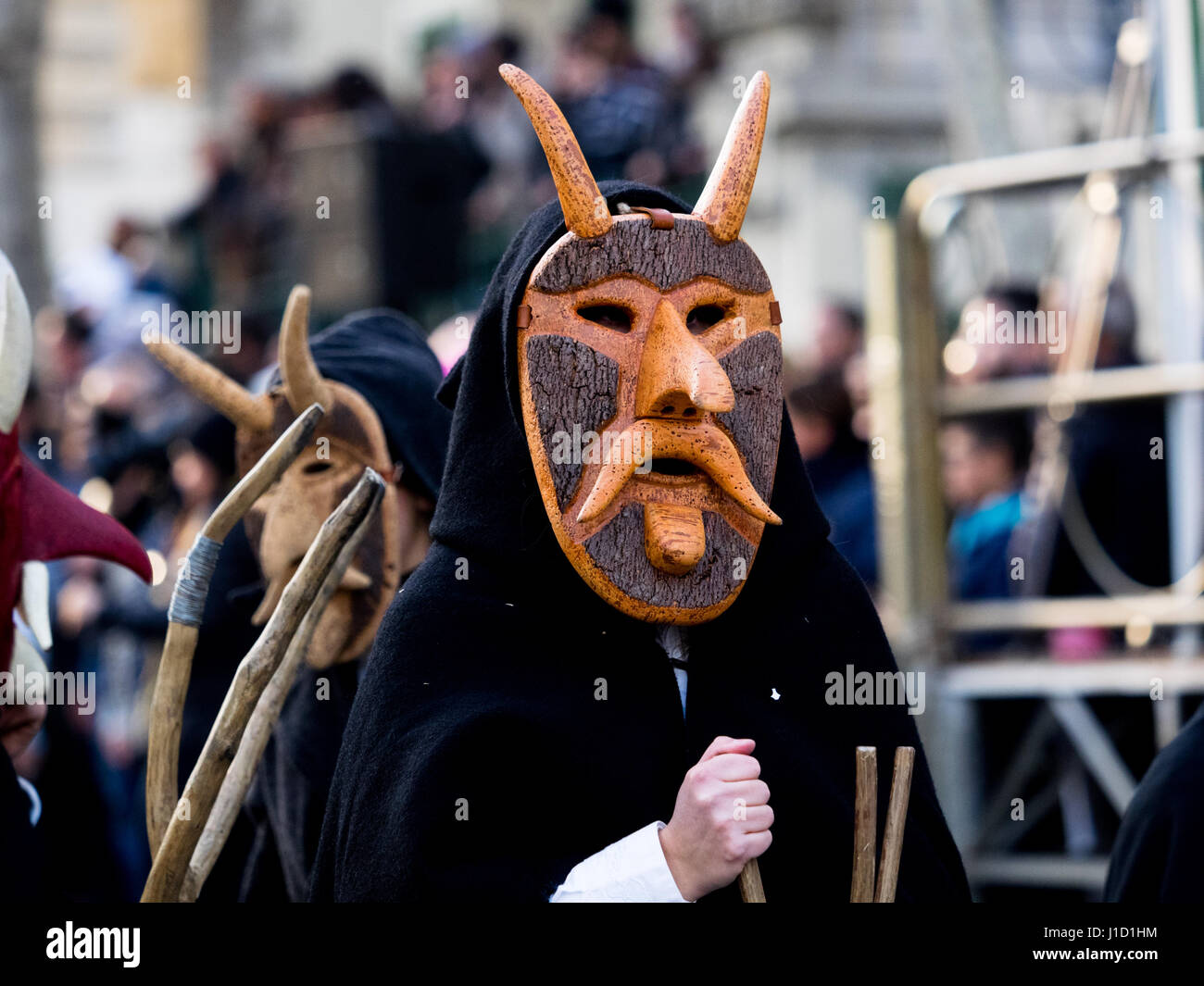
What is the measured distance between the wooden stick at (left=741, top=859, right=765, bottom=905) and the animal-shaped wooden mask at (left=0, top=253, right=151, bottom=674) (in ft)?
4.21

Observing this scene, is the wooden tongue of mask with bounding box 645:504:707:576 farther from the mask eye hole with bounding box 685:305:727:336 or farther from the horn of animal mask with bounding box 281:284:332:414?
the horn of animal mask with bounding box 281:284:332:414

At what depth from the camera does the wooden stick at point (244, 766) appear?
2842 millimetres

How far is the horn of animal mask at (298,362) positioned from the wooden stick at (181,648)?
1.75 feet

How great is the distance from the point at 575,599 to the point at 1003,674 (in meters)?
3.67

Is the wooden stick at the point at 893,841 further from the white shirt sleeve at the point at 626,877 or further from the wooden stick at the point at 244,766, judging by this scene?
the wooden stick at the point at 244,766

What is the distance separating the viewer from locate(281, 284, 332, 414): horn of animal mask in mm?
3418

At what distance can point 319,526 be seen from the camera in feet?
11.4

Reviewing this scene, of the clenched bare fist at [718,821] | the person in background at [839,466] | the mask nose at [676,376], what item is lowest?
the clenched bare fist at [718,821]

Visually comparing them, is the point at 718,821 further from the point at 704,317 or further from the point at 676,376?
the point at 704,317

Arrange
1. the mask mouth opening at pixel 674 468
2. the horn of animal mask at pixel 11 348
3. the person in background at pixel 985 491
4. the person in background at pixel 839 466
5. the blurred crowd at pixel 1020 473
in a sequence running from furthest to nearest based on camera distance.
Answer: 1. the person in background at pixel 839 466
2. the person in background at pixel 985 491
3. the blurred crowd at pixel 1020 473
4. the horn of animal mask at pixel 11 348
5. the mask mouth opening at pixel 674 468

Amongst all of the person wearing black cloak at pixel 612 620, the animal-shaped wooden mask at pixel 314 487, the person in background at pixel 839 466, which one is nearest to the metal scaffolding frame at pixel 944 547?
the person in background at pixel 839 466

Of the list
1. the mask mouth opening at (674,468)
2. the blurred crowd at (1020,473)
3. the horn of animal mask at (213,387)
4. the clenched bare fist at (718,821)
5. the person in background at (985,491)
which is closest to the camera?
the clenched bare fist at (718,821)

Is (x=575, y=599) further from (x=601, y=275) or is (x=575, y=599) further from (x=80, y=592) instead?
(x=80, y=592)
